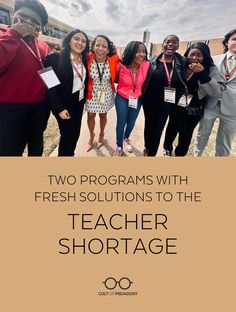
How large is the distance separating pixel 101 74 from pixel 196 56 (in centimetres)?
105

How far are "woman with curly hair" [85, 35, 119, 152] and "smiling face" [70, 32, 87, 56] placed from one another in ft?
0.92

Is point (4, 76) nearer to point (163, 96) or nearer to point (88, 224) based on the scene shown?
point (88, 224)

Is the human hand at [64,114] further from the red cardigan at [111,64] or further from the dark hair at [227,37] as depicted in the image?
the dark hair at [227,37]

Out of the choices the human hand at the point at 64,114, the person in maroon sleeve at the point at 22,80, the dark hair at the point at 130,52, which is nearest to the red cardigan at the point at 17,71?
the person in maroon sleeve at the point at 22,80

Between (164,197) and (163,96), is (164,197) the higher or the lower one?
the lower one

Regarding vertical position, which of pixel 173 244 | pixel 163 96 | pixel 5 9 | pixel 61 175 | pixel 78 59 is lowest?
pixel 173 244

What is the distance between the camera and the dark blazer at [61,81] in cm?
177

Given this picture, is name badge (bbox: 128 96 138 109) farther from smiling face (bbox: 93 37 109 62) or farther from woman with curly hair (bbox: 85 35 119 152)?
smiling face (bbox: 93 37 109 62)

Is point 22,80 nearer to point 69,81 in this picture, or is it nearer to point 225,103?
point 69,81

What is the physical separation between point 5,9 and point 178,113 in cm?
1465

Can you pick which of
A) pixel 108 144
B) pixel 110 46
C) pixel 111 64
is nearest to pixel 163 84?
pixel 111 64

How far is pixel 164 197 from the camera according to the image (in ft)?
4.15

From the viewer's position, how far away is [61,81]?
184 cm

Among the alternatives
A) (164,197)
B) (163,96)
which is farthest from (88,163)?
(163,96)
